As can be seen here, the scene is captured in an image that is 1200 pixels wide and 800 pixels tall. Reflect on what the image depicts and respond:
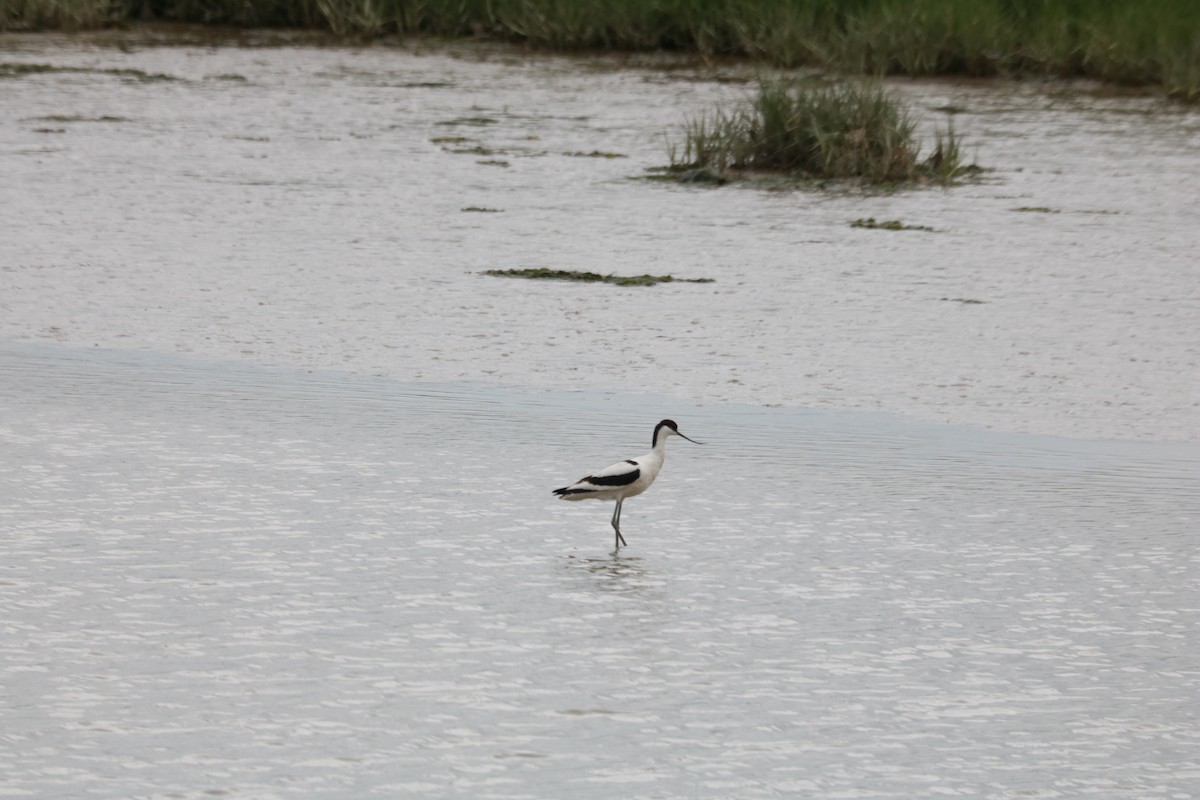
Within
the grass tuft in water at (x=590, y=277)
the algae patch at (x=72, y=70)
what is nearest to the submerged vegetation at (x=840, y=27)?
the algae patch at (x=72, y=70)

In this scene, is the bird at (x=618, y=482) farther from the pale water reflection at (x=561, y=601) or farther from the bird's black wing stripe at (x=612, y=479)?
the pale water reflection at (x=561, y=601)

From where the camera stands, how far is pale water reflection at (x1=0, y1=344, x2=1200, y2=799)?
4574mm

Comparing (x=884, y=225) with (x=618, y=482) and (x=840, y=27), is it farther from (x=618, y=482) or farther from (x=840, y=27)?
(x=840, y=27)

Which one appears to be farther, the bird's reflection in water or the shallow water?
the shallow water

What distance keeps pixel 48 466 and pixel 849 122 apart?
8.26m

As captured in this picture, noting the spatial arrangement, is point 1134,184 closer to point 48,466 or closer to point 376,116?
point 376,116

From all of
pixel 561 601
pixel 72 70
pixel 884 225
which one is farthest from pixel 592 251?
pixel 72 70

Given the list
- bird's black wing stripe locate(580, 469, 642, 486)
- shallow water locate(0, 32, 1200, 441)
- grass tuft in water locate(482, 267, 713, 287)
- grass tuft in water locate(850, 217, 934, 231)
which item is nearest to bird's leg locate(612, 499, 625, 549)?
bird's black wing stripe locate(580, 469, 642, 486)

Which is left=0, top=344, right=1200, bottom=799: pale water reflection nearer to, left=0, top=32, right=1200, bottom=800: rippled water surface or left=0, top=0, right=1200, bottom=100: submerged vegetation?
left=0, top=32, right=1200, bottom=800: rippled water surface

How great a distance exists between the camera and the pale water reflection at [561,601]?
4574mm

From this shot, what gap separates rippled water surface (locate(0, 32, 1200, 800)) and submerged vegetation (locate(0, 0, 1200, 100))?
477 cm

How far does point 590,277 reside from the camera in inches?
421

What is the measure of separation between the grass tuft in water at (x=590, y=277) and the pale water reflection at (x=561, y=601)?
229 cm

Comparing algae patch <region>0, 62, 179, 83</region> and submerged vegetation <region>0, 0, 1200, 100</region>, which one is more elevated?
submerged vegetation <region>0, 0, 1200, 100</region>
